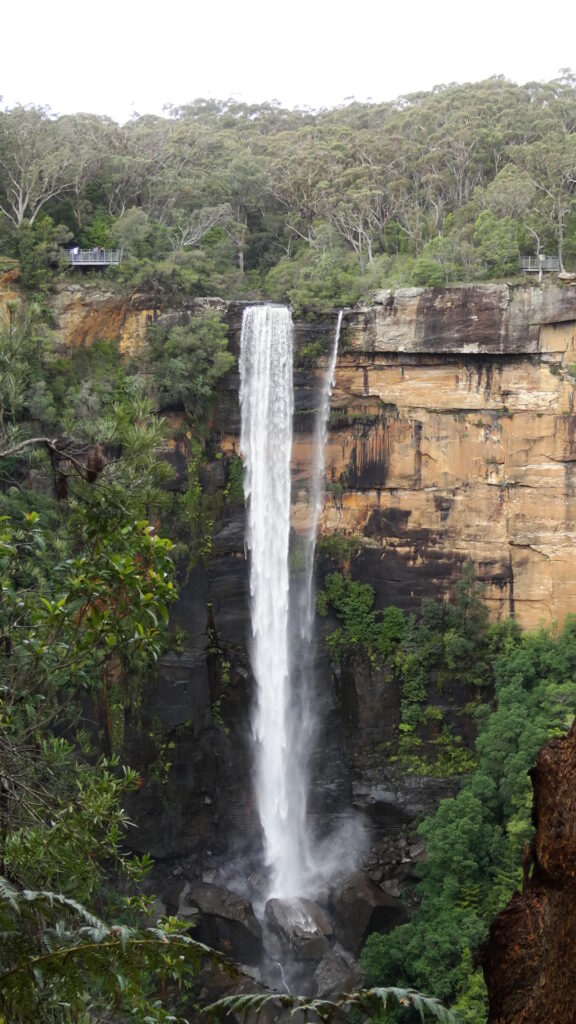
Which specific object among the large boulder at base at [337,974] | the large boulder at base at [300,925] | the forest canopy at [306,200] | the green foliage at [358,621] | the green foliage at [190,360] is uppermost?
the forest canopy at [306,200]

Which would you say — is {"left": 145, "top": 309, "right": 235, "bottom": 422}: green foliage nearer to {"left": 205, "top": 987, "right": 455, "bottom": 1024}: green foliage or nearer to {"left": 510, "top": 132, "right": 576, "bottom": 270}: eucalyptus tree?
{"left": 510, "top": 132, "right": 576, "bottom": 270}: eucalyptus tree

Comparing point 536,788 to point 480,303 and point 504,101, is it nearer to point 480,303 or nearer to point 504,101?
point 480,303

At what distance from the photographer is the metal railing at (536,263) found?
20.3 m

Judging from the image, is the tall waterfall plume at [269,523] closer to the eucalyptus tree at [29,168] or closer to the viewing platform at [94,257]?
the viewing platform at [94,257]

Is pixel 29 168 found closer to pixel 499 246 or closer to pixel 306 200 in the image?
pixel 306 200

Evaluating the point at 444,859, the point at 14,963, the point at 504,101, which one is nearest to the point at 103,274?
the point at 444,859

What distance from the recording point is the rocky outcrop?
2.78 m

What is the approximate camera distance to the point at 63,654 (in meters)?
4.58

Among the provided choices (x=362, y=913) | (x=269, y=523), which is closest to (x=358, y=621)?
(x=269, y=523)

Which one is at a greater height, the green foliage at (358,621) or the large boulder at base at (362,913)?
Answer: the green foliage at (358,621)

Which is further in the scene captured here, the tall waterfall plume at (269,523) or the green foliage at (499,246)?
the green foliage at (499,246)

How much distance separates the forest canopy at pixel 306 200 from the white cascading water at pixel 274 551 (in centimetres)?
140

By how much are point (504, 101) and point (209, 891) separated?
23.8 meters

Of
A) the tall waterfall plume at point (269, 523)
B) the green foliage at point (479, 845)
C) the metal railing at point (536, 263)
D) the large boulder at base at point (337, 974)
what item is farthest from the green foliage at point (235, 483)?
the large boulder at base at point (337, 974)
